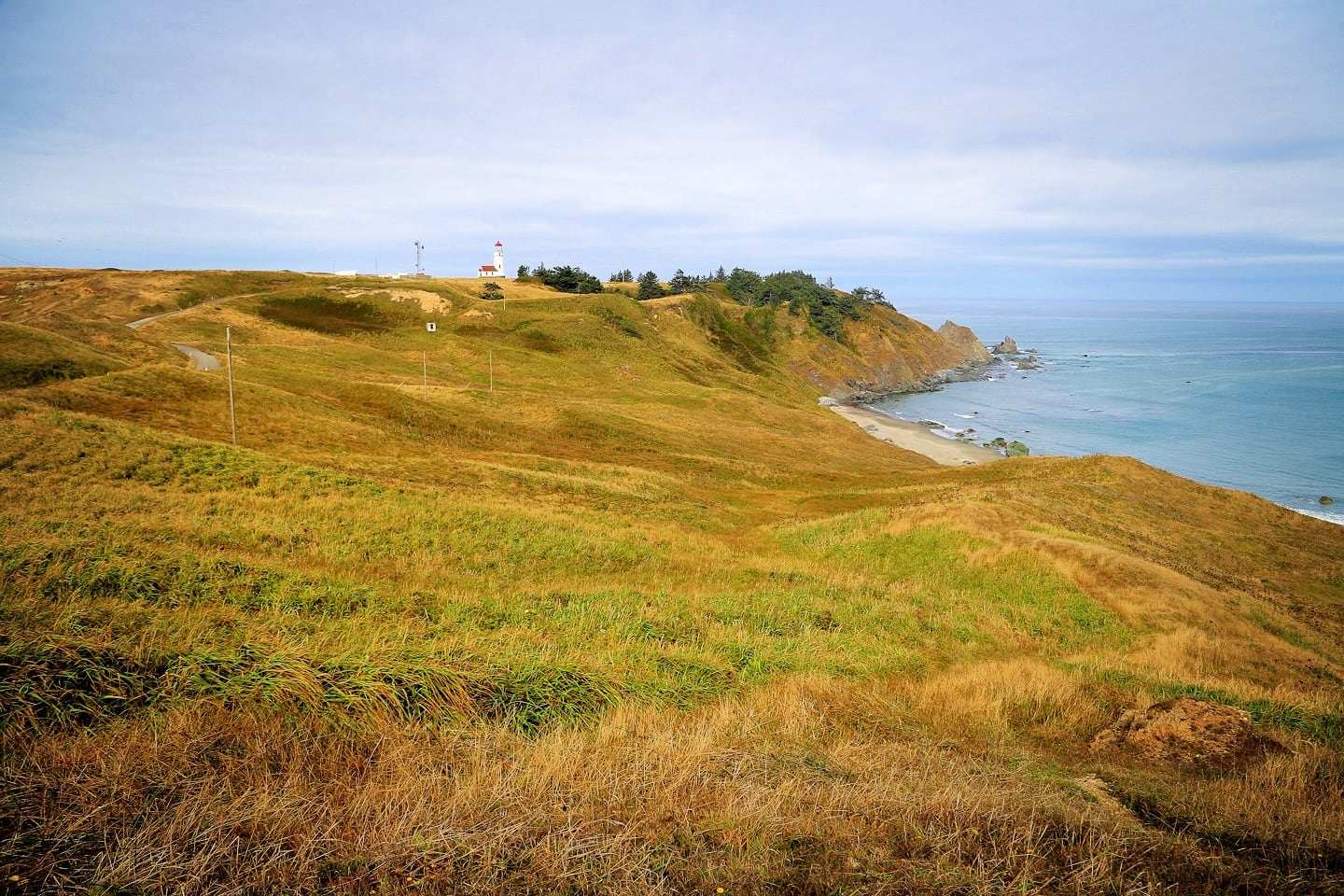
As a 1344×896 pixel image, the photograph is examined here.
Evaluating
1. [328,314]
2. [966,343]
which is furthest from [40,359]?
[966,343]

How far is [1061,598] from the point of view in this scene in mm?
18625

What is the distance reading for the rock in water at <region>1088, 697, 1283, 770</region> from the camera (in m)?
7.61

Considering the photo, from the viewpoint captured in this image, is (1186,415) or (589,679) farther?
(1186,415)

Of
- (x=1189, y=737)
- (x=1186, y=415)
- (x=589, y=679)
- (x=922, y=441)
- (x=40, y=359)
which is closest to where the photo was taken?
(x=589, y=679)

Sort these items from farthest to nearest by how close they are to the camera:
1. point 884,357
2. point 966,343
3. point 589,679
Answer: point 966,343 < point 884,357 < point 589,679

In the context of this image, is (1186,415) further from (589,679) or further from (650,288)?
(589,679)

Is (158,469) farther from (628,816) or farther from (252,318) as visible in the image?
(252,318)

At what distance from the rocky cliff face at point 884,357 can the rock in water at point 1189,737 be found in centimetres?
10956

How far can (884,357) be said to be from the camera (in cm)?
13562

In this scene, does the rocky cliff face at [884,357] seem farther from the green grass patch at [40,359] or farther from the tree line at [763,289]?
the green grass patch at [40,359]

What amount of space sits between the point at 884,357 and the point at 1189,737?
135 meters

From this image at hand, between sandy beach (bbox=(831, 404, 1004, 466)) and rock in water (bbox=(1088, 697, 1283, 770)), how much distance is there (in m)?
56.0

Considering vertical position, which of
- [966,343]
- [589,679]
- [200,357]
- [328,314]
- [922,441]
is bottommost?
[922,441]

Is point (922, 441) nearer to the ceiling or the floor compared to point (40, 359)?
nearer to the floor
